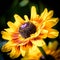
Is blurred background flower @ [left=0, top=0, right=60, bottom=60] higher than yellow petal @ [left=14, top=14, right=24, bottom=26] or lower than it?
higher

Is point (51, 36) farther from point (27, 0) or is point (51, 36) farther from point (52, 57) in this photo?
point (27, 0)

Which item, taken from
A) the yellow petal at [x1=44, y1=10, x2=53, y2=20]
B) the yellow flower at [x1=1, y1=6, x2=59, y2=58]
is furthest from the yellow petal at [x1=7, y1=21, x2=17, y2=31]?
the yellow petal at [x1=44, y1=10, x2=53, y2=20]

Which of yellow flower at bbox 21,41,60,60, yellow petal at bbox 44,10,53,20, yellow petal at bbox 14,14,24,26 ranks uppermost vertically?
yellow petal at bbox 14,14,24,26

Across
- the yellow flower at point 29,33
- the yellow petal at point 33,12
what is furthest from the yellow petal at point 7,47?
the yellow petal at point 33,12

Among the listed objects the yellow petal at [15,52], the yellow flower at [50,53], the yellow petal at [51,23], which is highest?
the yellow petal at [51,23]

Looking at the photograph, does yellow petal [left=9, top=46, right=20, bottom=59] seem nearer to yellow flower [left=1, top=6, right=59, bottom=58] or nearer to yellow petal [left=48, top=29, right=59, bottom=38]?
yellow flower [left=1, top=6, right=59, bottom=58]

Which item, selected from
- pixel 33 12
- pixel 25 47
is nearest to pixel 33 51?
pixel 25 47

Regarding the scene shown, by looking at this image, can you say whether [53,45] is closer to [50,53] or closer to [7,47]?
[50,53]

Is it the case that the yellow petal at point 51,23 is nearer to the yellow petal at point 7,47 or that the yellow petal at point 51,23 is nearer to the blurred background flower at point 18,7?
the blurred background flower at point 18,7

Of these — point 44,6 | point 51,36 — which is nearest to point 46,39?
point 51,36
